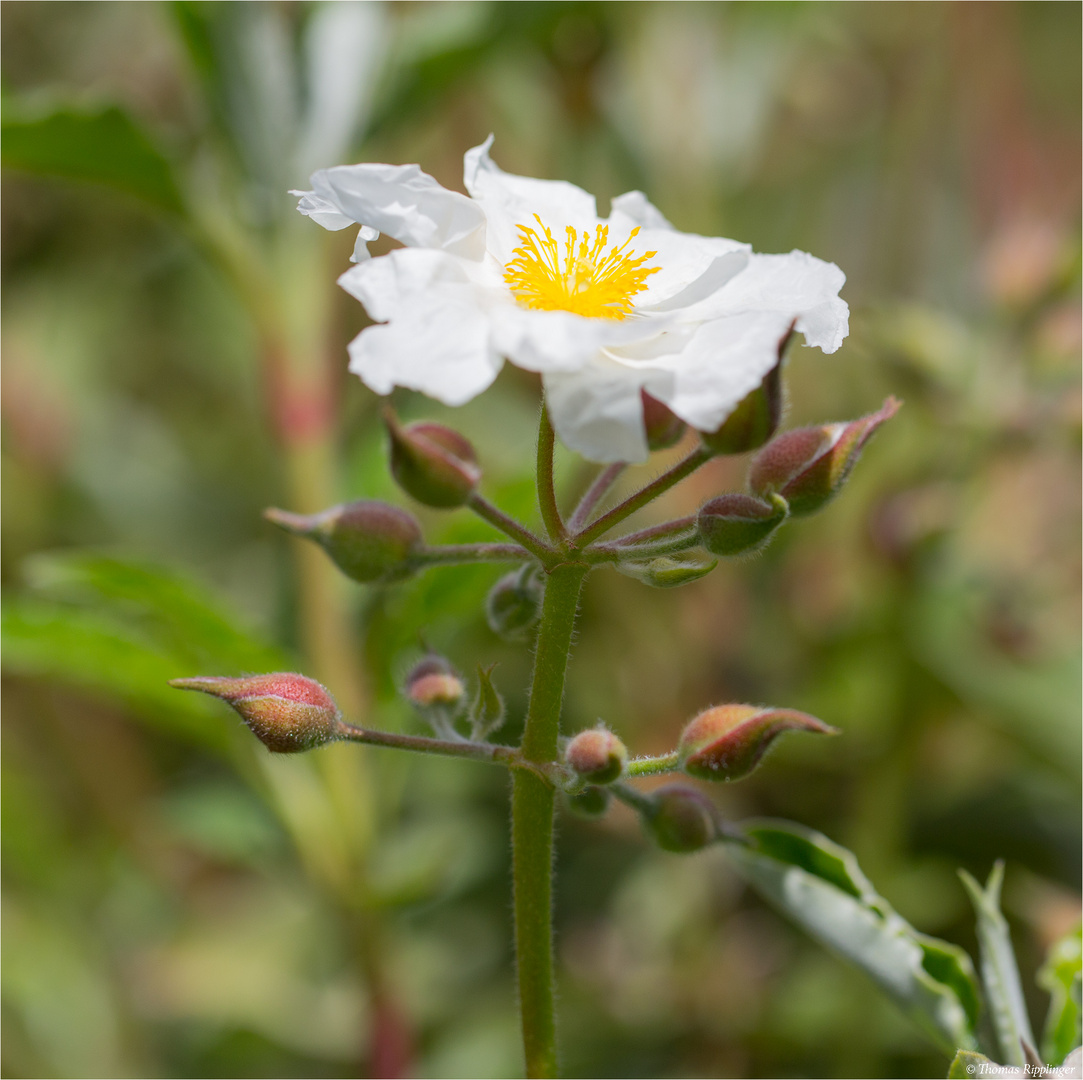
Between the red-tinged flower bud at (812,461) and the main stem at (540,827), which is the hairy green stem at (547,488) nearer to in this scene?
the main stem at (540,827)

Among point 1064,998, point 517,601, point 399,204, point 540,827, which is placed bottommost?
point 1064,998

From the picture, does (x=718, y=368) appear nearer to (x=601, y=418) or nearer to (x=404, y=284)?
(x=601, y=418)

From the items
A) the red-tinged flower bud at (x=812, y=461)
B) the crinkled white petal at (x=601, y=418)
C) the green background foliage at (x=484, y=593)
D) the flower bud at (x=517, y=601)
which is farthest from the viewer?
the green background foliage at (x=484, y=593)

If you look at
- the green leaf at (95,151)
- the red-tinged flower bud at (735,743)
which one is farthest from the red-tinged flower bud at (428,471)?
the green leaf at (95,151)

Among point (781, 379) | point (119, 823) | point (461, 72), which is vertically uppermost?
point (461, 72)

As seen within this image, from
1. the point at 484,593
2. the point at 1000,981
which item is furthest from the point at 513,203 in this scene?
the point at 1000,981

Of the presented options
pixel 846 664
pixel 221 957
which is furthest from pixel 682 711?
pixel 221 957

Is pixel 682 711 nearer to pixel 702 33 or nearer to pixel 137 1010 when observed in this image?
pixel 137 1010
